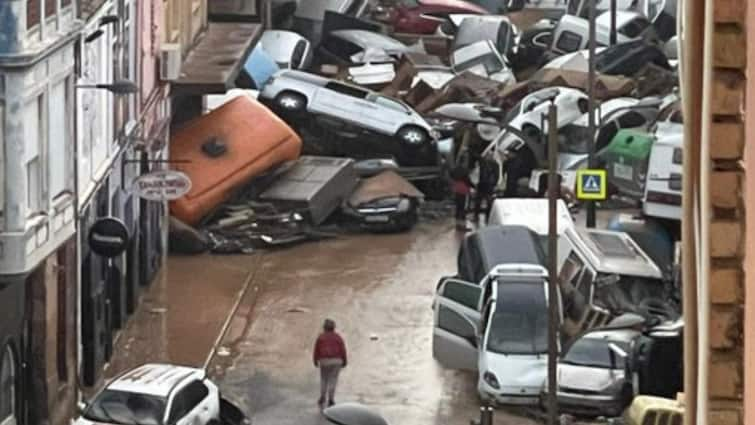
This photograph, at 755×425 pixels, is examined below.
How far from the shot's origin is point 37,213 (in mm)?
22172

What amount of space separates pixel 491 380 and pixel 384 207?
41.3 feet

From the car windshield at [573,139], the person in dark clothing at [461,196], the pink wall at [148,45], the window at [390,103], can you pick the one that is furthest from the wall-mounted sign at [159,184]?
the window at [390,103]

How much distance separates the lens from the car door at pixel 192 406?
71.6 ft

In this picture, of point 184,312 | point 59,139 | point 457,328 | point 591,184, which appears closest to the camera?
point 59,139

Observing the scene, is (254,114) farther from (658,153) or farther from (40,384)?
(40,384)

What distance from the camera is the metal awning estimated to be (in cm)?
3575

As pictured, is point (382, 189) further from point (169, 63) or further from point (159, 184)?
point (159, 184)

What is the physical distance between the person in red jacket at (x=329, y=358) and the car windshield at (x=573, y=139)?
52.3 ft

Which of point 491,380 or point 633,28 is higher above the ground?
point 633,28

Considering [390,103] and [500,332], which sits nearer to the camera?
[500,332]

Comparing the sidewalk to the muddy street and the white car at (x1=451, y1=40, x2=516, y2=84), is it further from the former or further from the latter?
the white car at (x1=451, y1=40, x2=516, y2=84)

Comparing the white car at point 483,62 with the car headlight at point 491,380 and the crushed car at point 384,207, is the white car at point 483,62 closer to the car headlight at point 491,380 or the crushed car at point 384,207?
the crushed car at point 384,207

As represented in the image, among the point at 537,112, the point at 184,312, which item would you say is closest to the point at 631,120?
Answer: the point at 537,112

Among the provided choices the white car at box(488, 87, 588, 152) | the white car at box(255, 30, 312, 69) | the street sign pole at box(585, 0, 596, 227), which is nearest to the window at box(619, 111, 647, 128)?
the white car at box(488, 87, 588, 152)
